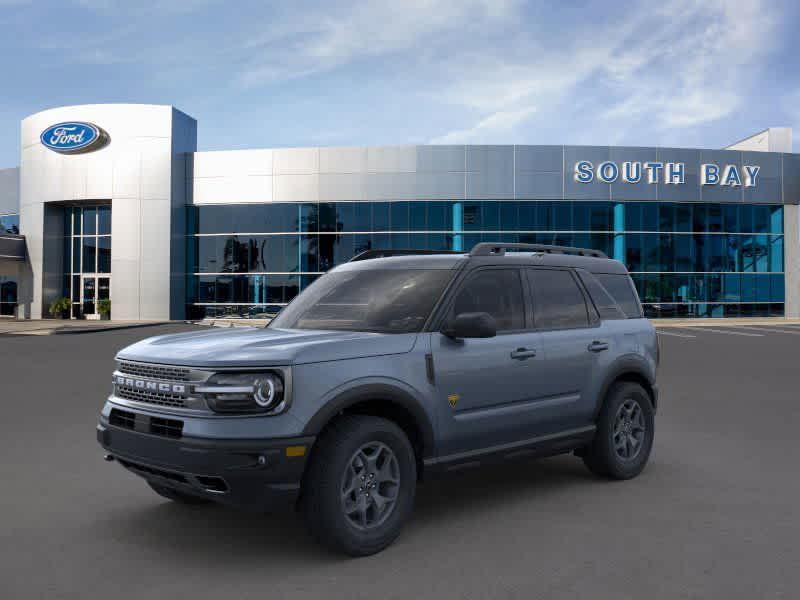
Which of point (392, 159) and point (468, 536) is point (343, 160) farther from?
point (468, 536)

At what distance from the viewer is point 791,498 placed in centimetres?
566

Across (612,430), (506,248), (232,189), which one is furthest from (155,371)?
(232,189)

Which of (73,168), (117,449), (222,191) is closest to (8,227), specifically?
(73,168)

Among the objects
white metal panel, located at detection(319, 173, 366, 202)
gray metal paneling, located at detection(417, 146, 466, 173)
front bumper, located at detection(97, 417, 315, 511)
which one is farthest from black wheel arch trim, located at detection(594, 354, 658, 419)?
white metal panel, located at detection(319, 173, 366, 202)

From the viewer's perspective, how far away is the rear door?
5.62m

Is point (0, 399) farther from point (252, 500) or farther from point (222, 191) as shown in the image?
point (222, 191)

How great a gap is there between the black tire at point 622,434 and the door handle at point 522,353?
3.54 ft

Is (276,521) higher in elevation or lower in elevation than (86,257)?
lower

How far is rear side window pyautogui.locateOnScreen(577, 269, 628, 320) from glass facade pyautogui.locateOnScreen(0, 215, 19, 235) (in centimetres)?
4435

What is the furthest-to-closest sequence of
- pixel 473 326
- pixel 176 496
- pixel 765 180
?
pixel 765 180 < pixel 176 496 < pixel 473 326

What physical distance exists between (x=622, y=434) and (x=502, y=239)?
106ft

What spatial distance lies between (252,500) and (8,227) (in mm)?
46658

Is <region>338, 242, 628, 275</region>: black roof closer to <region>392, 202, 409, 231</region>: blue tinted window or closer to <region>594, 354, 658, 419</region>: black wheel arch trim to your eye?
<region>594, 354, 658, 419</region>: black wheel arch trim

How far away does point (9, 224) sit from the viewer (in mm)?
44750
